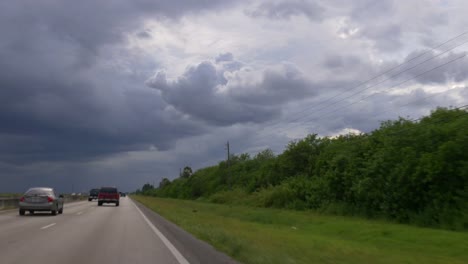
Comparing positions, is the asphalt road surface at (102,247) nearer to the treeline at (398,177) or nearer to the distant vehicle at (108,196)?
the treeline at (398,177)

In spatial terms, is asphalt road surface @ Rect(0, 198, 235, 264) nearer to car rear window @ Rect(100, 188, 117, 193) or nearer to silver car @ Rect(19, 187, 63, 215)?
silver car @ Rect(19, 187, 63, 215)

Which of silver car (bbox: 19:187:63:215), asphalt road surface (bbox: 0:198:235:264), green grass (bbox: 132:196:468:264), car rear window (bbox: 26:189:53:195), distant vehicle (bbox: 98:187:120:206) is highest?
distant vehicle (bbox: 98:187:120:206)

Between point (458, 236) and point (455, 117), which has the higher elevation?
point (455, 117)

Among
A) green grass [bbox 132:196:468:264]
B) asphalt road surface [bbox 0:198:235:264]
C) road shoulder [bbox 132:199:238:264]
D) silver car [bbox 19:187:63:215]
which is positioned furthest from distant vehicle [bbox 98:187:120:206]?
road shoulder [bbox 132:199:238:264]

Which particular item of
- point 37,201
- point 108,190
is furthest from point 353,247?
point 108,190

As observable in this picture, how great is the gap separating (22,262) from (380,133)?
82.8ft

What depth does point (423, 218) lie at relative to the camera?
24.9 meters

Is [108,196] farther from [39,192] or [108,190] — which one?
[39,192]

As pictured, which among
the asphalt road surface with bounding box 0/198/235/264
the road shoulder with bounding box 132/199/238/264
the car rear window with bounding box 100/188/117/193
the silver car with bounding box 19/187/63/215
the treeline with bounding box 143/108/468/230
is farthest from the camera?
the car rear window with bounding box 100/188/117/193

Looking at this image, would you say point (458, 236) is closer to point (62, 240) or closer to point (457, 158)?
point (457, 158)

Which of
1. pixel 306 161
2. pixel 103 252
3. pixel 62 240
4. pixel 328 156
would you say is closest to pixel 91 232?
pixel 62 240

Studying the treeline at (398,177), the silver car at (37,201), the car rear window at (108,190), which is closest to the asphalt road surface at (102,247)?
the silver car at (37,201)

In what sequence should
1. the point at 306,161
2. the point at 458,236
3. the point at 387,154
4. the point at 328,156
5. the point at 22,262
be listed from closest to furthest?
the point at 22,262 → the point at 458,236 → the point at 387,154 → the point at 328,156 → the point at 306,161

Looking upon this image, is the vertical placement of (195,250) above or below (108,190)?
below
